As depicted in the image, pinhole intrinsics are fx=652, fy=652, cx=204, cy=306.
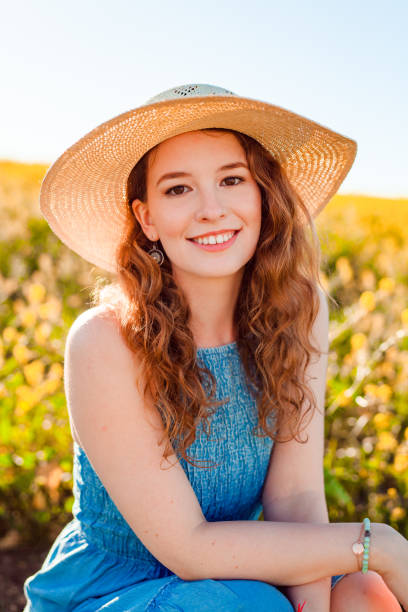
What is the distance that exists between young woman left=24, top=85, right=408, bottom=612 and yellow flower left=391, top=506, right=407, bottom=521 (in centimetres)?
68

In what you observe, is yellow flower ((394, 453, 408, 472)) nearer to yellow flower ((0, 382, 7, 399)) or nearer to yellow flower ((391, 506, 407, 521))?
yellow flower ((391, 506, 407, 521))

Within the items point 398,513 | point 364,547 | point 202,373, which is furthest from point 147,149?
point 398,513

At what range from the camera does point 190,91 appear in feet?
5.94

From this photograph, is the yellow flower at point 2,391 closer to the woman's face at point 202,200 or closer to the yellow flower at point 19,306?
the yellow flower at point 19,306

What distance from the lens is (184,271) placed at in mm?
2043

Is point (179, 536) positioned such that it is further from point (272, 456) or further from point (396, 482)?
point (396, 482)

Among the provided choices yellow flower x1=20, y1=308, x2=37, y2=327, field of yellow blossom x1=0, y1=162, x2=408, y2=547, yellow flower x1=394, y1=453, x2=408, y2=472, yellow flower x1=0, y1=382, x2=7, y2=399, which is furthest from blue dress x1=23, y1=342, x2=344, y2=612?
yellow flower x1=20, y1=308, x2=37, y2=327

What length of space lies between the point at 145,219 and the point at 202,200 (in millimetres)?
255

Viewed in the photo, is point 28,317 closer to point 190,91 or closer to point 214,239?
point 214,239

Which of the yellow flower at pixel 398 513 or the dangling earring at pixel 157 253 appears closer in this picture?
the dangling earring at pixel 157 253

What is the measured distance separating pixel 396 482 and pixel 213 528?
1535mm

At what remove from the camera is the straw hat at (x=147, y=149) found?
5.86ft

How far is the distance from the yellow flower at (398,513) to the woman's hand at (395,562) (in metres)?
0.81

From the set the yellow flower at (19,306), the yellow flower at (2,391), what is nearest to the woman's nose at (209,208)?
the yellow flower at (2,391)
